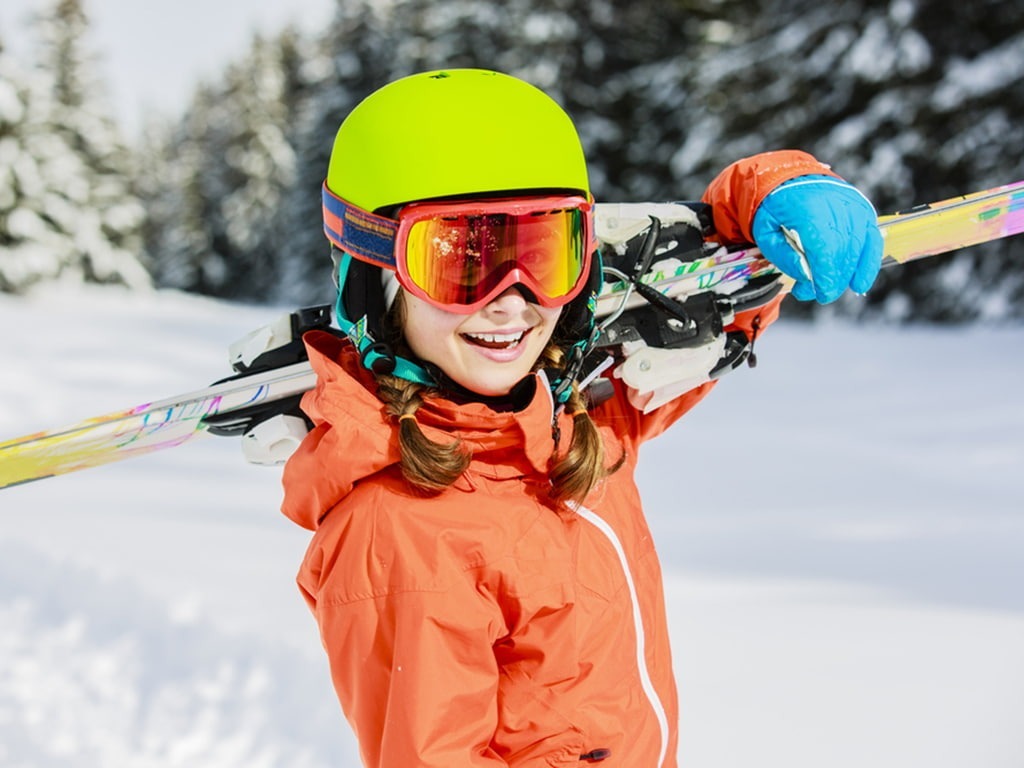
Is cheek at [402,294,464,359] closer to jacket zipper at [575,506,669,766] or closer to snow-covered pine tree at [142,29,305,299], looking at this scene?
jacket zipper at [575,506,669,766]

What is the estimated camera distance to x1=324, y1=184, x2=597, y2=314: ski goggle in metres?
1.86

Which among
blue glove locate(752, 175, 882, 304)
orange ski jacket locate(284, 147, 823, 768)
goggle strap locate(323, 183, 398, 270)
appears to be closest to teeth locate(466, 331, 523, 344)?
orange ski jacket locate(284, 147, 823, 768)

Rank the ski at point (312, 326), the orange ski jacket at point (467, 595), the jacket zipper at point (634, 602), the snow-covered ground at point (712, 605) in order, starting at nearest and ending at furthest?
the orange ski jacket at point (467, 595) → the jacket zipper at point (634, 602) → the ski at point (312, 326) → the snow-covered ground at point (712, 605)

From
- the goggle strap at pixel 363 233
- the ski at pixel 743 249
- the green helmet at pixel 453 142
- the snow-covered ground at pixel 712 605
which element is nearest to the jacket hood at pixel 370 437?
the goggle strap at pixel 363 233

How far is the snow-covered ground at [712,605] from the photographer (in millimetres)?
3543

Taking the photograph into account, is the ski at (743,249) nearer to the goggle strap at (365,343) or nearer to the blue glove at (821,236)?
the blue glove at (821,236)

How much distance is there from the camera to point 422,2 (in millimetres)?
27516

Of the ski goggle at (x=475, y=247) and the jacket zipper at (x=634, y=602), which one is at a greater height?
the ski goggle at (x=475, y=247)

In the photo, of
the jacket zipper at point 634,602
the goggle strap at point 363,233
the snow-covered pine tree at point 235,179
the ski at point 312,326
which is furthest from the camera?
the snow-covered pine tree at point 235,179

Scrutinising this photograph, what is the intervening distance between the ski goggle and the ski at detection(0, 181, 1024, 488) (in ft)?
1.32

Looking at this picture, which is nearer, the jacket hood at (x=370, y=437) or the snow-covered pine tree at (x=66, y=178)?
the jacket hood at (x=370, y=437)

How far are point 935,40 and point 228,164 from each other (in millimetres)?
32366

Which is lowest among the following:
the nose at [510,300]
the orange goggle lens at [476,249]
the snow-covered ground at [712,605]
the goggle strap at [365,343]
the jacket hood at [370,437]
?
Result: the snow-covered ground at [712,605]

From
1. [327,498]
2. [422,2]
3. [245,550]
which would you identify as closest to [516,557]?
[327,498]
